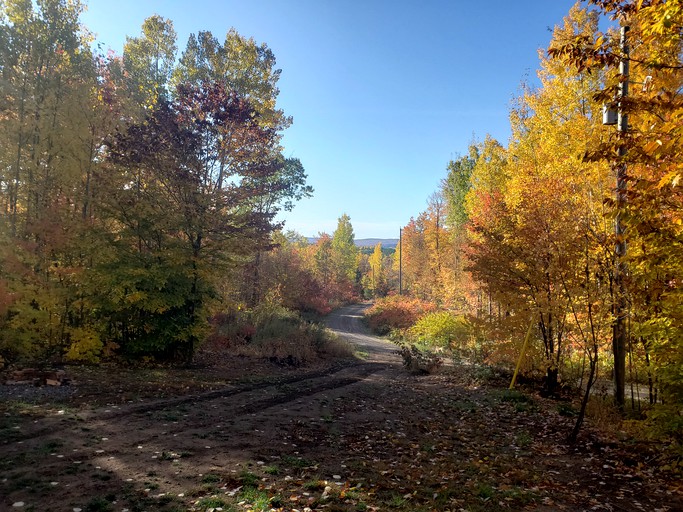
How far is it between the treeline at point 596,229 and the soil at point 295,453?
134 cm

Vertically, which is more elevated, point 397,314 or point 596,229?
point 596,229

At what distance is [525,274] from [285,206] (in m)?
17.2

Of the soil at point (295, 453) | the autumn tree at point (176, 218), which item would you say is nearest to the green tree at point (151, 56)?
the autumn tree at point (176, 218)

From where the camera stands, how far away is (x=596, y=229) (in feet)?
27.5

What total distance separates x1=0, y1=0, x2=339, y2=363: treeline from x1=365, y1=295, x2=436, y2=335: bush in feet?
68.7

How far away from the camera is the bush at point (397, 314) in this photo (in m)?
32.5

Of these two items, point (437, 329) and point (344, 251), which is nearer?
point (437, 329)

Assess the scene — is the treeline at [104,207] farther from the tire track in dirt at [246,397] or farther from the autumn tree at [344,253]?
the autumn tree at [344,253]

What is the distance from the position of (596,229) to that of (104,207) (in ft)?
42.4

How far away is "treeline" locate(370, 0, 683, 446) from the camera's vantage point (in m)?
4.62

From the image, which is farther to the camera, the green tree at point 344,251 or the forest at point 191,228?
the green tree at point 344,251

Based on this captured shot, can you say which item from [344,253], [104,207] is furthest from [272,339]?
[344,253]

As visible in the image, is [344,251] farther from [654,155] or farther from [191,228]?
[654,155]

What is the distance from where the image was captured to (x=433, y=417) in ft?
29.4
